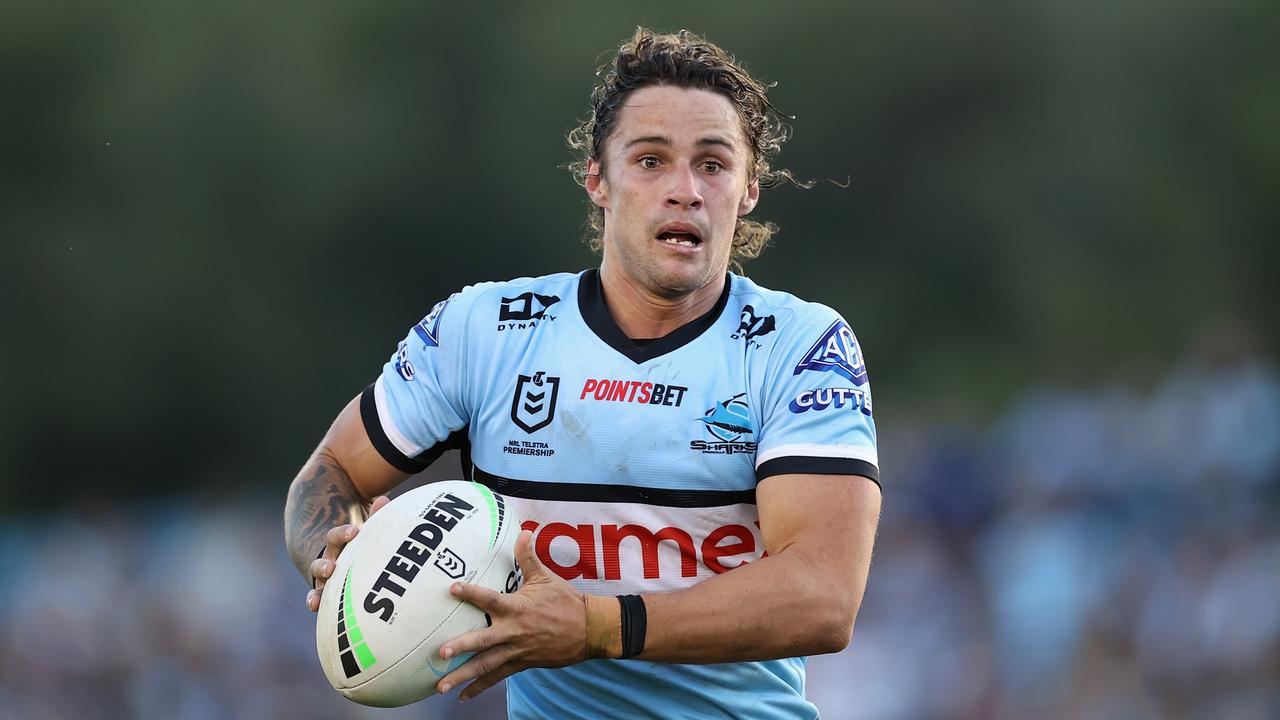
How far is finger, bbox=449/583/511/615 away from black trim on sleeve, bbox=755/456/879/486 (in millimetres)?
810

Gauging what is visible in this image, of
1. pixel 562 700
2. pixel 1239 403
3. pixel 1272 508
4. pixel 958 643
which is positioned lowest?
pixel 562 700

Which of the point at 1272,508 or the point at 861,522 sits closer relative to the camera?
the point at 861,522

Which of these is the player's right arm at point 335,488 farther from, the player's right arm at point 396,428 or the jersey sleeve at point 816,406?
the jersey sleeve at point 816,406

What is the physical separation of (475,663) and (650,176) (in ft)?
4.79

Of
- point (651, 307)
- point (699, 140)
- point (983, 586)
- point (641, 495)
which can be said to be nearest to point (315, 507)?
point (641, 495)

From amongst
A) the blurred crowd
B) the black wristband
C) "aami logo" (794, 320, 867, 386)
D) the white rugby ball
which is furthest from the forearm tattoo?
the blurred crowd

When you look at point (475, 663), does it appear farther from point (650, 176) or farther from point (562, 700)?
point (650, 176)

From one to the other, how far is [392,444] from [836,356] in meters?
1.27

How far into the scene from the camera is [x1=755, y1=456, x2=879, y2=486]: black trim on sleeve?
11.6ft

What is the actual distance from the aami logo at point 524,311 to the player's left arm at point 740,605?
866mm

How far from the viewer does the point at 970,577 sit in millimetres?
9078

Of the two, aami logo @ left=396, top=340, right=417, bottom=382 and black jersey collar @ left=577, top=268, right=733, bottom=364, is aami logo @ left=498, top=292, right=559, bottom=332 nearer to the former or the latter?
black jersey collar @ left=577, top=268, right=733, bottom=364

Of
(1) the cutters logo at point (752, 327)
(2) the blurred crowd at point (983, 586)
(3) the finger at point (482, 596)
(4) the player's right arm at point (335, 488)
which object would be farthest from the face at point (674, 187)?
(2) the blurred crowd at point (983, 586)

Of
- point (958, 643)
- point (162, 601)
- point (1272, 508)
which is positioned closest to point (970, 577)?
point (958, 643)
